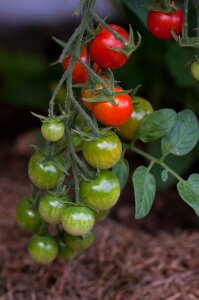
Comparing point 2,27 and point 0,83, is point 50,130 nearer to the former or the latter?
point 0,83

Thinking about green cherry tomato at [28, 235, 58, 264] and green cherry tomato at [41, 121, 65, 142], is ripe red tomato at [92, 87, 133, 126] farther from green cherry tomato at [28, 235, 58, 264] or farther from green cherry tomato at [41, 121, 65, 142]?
green cherry tomato at [28, 235, 58, 264]

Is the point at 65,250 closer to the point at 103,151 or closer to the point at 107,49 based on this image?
the point at 103,151

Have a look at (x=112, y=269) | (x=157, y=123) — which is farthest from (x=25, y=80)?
(x=157, y=123)

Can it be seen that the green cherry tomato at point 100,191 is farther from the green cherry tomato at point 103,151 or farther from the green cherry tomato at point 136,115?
the green cherry tomato at point 136,115

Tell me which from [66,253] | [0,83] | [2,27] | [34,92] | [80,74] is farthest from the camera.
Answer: [2,27]

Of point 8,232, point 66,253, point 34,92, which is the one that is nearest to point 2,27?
point 34,92

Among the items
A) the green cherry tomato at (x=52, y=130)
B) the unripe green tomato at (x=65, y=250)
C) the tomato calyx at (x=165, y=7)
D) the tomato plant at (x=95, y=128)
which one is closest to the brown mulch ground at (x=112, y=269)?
the unripe green tomato at (x=65, y=250)

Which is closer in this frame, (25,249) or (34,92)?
(25,249)
